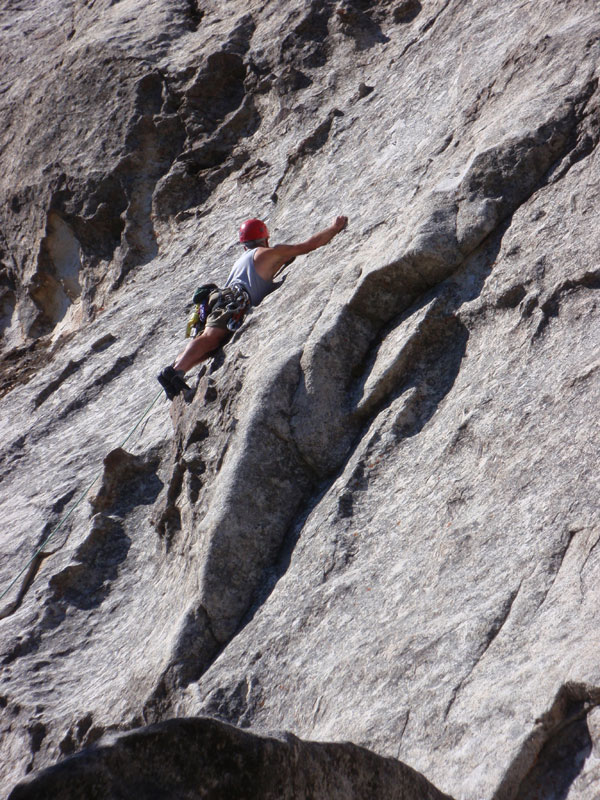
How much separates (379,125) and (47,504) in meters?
5.16

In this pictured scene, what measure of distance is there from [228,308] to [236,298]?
131mm

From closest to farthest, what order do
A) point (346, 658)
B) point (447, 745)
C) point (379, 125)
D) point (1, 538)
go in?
1. point (447, 745)
2. point (346, 658)
3. point (1, 538)
4. point (379, 125)

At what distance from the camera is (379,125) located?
8953mm

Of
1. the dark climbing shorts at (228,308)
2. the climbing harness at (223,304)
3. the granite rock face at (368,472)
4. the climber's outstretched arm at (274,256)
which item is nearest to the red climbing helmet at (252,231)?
the granite rock face at (368,472)

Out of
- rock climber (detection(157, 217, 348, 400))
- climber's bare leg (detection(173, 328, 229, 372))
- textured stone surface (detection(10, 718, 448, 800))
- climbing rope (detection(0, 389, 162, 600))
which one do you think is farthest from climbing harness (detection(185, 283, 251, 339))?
textured stone surface (detection(10, 718, 448, 800))

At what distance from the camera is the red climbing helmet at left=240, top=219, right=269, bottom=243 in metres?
8.22

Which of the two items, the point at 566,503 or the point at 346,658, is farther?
the point at 346,658

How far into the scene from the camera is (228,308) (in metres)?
7.38

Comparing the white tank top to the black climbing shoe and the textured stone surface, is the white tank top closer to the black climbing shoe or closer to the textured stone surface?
the black climbing shoe

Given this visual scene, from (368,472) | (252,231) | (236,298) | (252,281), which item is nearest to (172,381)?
(236,298)

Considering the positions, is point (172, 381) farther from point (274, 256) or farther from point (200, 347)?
point (274, 256)

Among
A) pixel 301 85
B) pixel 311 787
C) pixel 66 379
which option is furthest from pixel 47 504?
pixel 301 85

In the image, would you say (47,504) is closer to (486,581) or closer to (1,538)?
(1,538)

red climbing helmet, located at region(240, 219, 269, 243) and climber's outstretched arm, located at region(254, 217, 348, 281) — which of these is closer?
climber's outstretched arm, located at region(254, 217, 348, 281)
